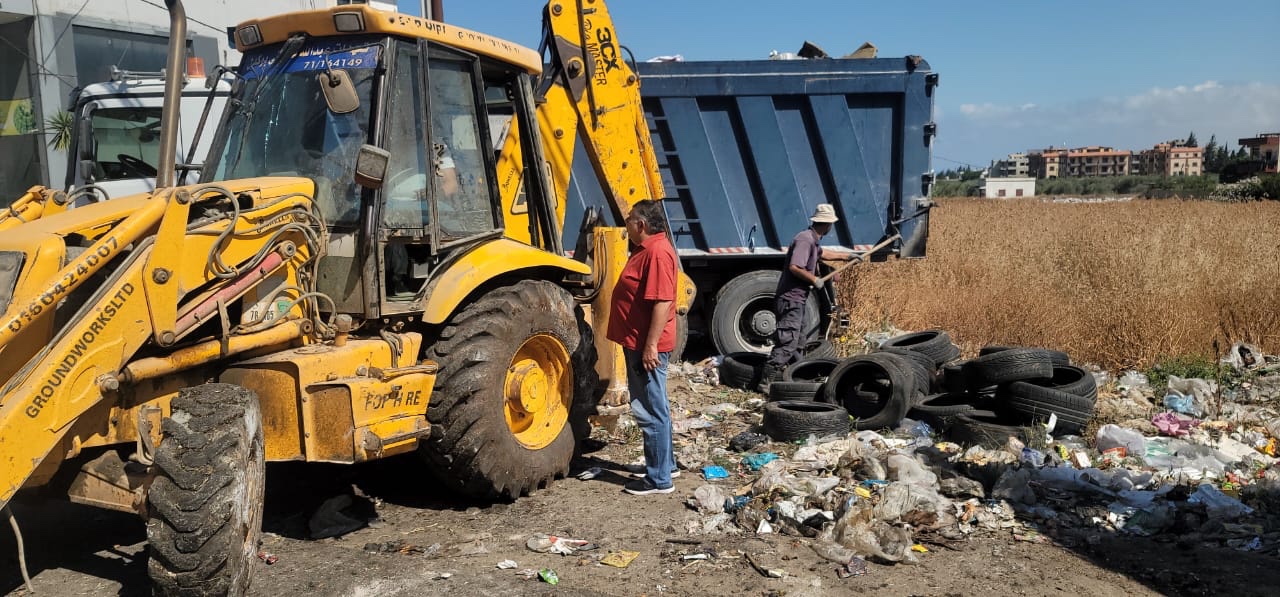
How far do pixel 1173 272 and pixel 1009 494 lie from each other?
20.4 feet

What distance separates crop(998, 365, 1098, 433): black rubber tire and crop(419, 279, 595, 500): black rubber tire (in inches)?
118

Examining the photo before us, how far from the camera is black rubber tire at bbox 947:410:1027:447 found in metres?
6.31

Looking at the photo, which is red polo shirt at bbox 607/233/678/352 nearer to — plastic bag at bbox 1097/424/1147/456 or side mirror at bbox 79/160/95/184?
plastic bag at bbox 1097/424/1147/456

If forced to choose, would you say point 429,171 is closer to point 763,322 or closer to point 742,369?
point 742,369

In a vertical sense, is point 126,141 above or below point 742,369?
above

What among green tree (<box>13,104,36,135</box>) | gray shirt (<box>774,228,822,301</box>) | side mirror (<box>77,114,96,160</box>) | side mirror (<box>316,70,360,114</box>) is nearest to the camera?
side mirror (<box>316,70,360,114</box>)

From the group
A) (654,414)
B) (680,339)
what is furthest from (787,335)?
(654,414)

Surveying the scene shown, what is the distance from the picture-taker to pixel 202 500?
143 inches

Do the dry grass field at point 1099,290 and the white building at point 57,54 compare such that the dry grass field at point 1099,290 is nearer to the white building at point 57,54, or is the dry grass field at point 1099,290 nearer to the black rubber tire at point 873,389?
the black rubber tire at point 873,389

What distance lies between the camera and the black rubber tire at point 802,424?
262 inches

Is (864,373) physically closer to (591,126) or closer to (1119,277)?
(591,126)

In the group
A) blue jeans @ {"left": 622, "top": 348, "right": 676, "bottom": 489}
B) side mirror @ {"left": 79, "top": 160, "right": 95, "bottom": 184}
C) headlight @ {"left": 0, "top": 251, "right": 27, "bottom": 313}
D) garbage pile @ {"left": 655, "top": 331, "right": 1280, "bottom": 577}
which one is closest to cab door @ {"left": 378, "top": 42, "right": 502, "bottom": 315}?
blue jeans @ {"left": 622, "top": 348, "right": 676, "bottom": 489}

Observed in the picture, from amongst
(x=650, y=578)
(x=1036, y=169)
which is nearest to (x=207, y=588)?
(x=650, y=578)

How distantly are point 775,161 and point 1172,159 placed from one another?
7576 centimetres
